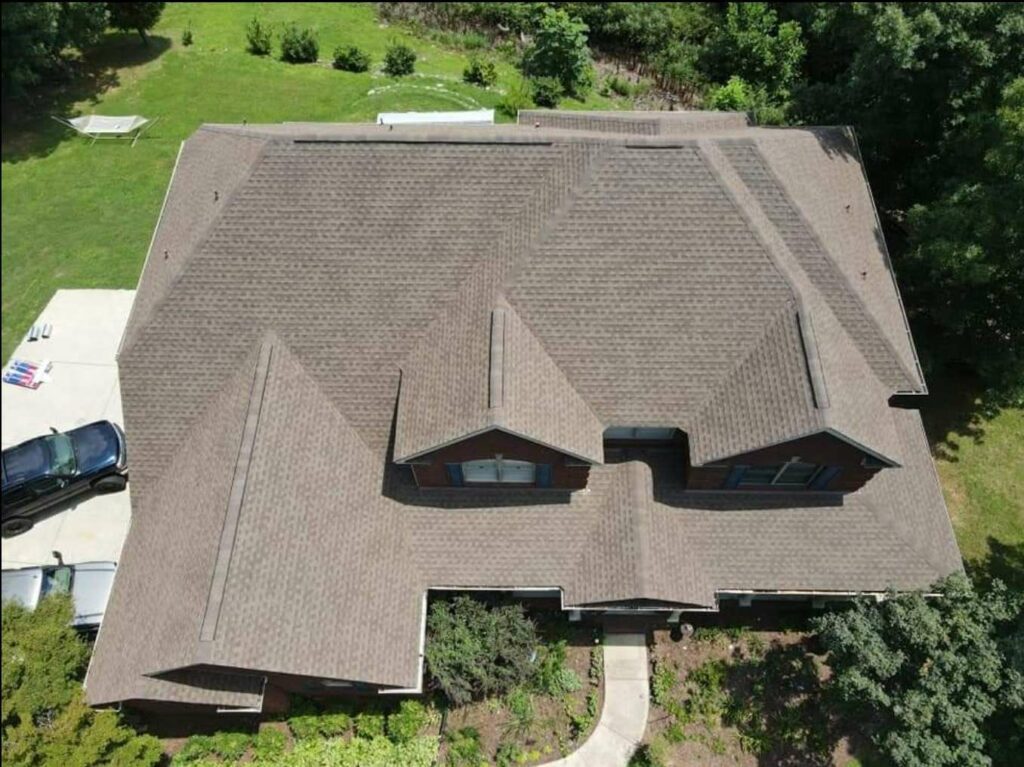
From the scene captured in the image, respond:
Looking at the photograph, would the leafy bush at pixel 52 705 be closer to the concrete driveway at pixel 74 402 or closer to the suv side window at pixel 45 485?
the concrete driveway at pixel 74 402

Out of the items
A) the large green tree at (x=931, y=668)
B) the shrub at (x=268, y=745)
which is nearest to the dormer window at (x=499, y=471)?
the large green tree at (x=931, y=668)

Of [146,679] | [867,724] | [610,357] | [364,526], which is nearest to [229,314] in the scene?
[364,526]

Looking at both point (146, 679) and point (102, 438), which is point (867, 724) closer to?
point (146, 679)

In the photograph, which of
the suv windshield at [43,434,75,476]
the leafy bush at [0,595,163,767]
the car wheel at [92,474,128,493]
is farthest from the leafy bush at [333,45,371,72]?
the leafy bush at [0,595,163,767]

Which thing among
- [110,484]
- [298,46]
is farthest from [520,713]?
[298,46]

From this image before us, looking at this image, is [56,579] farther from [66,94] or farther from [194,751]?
[66,94]

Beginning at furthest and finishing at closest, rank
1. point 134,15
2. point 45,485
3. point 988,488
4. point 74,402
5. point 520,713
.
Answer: point 134,15
point 74,402
point 988,488
point 45,485
point 520,713
